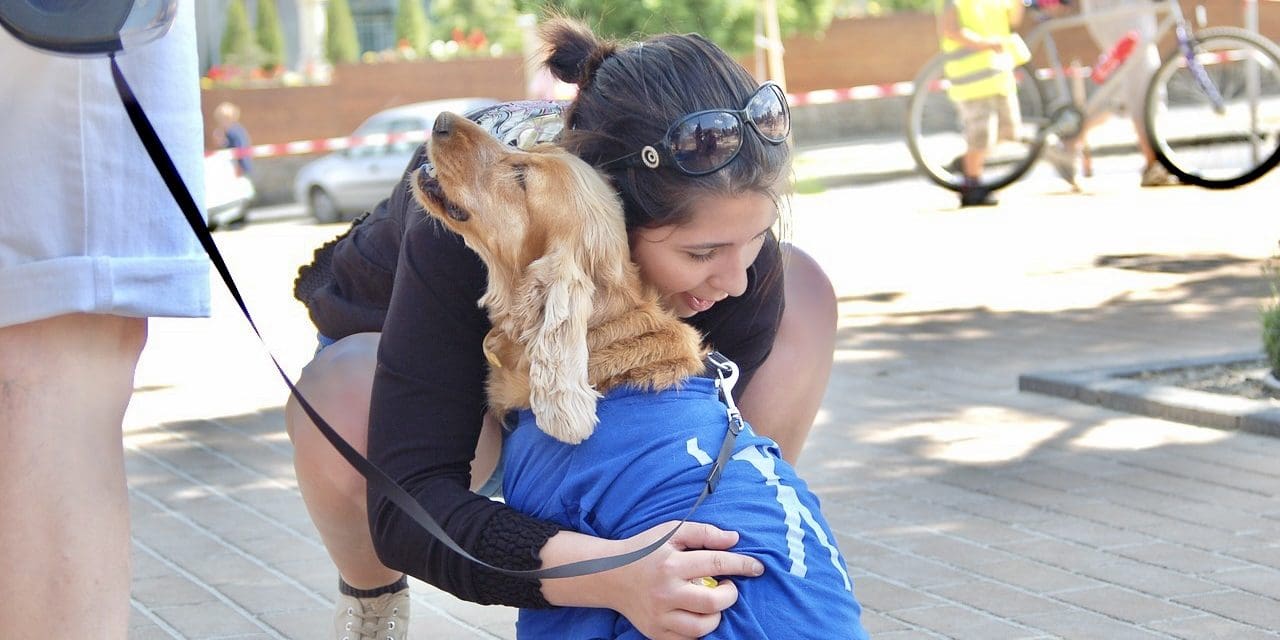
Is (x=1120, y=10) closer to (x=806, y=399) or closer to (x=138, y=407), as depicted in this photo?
(x=138, y=407)

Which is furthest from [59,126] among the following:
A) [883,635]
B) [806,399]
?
[883,635]

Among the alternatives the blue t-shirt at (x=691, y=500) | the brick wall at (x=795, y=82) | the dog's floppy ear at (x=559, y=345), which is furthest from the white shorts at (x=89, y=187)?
the brick wall at (x=795, y=82)

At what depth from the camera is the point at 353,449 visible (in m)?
2.41

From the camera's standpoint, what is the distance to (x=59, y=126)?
226 cm

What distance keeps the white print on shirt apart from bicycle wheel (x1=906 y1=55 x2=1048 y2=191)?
Result: 32.2 feet

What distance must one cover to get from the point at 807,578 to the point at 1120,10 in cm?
1028

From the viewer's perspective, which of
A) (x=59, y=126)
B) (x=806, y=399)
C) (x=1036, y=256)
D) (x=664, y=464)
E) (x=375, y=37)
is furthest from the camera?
(x=375, y=37)

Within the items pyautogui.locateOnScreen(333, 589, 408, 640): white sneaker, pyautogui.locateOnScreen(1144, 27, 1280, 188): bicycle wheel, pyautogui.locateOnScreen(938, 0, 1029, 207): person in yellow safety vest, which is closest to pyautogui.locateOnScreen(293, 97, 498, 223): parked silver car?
pyautogui.locateOnScreen(938, 0, 1029, 207): person in yellow safety vest

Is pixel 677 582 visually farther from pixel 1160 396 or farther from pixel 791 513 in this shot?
pixel 1160 396

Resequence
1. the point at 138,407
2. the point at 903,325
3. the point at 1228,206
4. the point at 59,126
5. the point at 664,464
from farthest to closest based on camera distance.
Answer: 1. the point at 1228,206
2. the point at 903,325
3. the point at 138,407
4. the point at 664,464
5. the point at 59,126

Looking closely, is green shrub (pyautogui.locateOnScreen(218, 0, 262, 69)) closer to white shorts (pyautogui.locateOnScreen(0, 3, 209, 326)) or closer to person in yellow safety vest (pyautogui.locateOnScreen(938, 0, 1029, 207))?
person in yellow safety vest (pyautogui.locateOnScreen(938, 0, 1029, 207))

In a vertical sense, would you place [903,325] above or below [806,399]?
below

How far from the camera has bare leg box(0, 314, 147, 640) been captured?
2.27 m

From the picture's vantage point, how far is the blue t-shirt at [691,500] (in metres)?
2.29
